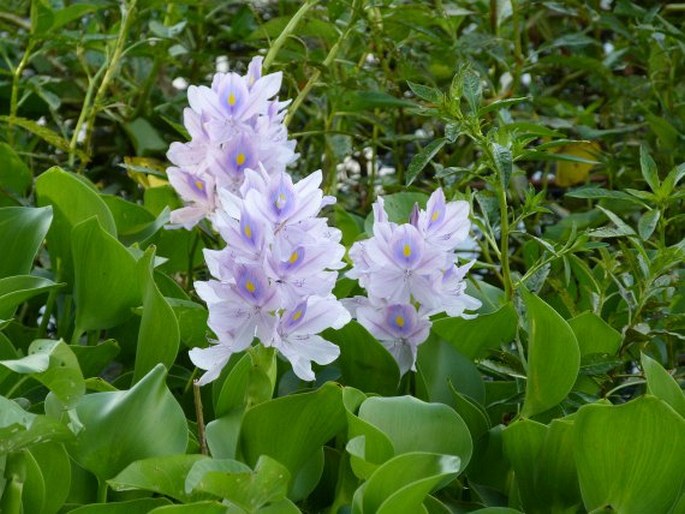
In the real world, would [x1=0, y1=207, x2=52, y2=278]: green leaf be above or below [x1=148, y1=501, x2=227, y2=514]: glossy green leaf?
below

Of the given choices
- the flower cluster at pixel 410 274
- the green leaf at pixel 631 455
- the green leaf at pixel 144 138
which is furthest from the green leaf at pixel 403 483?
the green leaf at pixel 144 138

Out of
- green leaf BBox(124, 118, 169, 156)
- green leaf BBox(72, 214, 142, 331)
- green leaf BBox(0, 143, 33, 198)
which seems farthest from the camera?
green leaf BBox(124, 118, 169, 156)

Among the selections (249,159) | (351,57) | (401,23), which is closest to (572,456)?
(249,159)

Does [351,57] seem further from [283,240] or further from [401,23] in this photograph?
[283,240]

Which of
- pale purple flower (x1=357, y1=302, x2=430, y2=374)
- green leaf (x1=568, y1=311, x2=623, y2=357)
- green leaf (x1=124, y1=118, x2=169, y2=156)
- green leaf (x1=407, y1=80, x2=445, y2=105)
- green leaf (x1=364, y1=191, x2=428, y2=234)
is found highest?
green leaf (x1=407, y1=80, x2=445, y2=105)

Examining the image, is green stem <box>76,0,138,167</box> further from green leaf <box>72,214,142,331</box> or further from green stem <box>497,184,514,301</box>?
green stem <box>497,184,514,301</box>

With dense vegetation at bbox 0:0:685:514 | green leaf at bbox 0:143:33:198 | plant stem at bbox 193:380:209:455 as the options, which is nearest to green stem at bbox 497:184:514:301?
dense vegetation at bbox 0:0:685:514

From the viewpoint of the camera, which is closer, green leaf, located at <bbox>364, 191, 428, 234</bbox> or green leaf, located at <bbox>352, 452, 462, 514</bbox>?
green leaf, located at <bbox>352, 452, 462, 514</bbox>

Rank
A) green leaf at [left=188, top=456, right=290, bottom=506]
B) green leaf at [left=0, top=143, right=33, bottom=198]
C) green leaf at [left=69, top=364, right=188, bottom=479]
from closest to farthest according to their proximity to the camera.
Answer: green leaf at [left=188, top=456, right=290, bottom=506]
green leaf at [left=69, top=364, right=188, bottom=479]
green leaf at [left=0, top=143, right=33, bottom=198]
